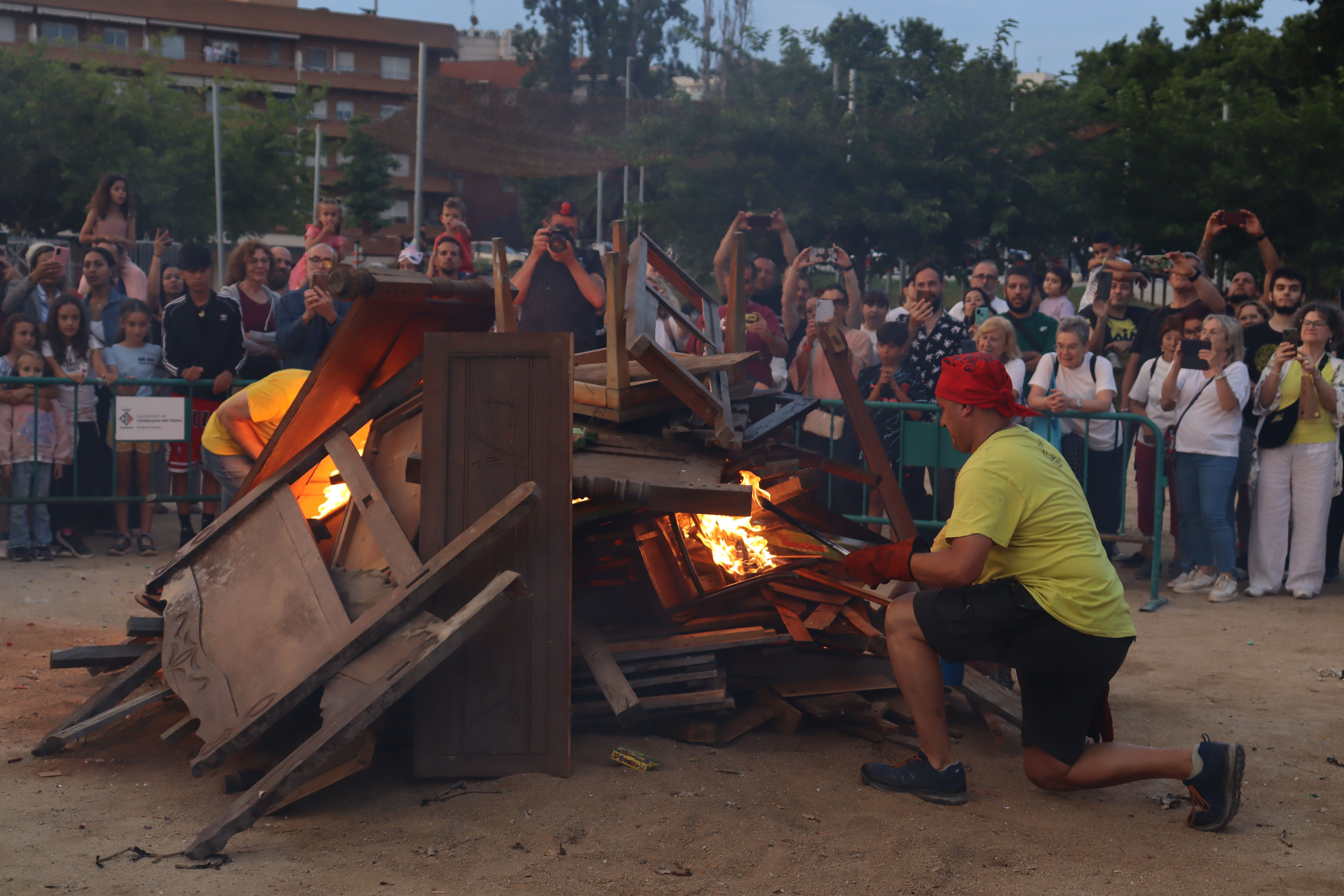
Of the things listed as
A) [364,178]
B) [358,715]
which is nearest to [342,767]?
[358,715]

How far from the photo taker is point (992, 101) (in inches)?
676

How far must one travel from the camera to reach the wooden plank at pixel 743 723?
4930 millimetres

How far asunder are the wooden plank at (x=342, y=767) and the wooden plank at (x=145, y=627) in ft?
4.94

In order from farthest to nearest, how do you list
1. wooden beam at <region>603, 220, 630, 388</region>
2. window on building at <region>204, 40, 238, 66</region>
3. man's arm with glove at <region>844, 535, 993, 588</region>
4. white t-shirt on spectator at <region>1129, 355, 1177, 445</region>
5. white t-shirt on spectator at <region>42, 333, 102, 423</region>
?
1. window on building at <region>204, 40, 238, 66</region>
2. white t-shirt on spectator at <region>42, 333, 102, 423</region>
3. white t-shirt on spectator at <region>1129, 355, 1177, 445</region>
4. wooden beam at <region>603, 220, 630, 388</region>
5. man's arm with glove at <region>844, 535, 993, 588</region>

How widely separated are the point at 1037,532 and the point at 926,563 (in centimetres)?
43

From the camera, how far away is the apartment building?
57.0m

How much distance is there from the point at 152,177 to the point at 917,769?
31466 mm

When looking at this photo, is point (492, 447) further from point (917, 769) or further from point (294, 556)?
point (917, 769)

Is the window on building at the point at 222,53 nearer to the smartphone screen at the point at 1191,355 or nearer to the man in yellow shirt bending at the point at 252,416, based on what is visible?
the man in yellow shirt bending at the point at 252,416

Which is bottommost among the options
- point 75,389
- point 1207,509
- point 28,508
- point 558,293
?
point 28,508

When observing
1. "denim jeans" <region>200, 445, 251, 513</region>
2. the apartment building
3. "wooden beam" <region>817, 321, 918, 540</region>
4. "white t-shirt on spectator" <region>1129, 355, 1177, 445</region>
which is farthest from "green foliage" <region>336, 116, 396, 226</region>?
"wooden beam" <region>817, 321, 918, 540</region>

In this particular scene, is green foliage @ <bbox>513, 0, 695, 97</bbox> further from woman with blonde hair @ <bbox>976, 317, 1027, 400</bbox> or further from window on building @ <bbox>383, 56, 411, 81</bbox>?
woman with blonde hair @ <bbox>976, 317, 1027, 400</bbox>

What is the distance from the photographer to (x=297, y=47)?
6281 cm

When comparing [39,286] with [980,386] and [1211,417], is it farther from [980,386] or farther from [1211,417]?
[1211,417]
